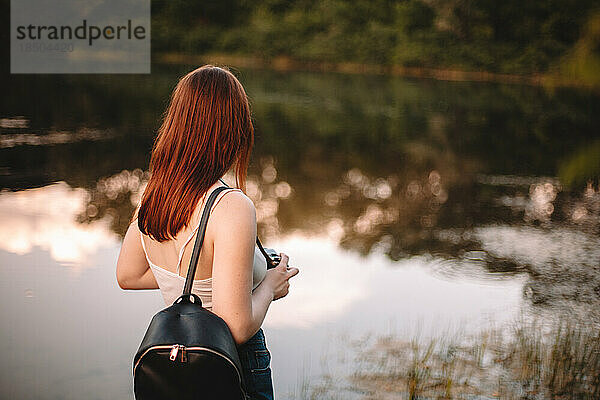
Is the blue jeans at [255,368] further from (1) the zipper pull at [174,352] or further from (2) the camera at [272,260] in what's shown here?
(1) the zipper pull at [174,352]

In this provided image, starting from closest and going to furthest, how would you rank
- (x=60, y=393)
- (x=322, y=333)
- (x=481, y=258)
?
(x=60, y=393), (x=322, y=333), (x=481, y=258)

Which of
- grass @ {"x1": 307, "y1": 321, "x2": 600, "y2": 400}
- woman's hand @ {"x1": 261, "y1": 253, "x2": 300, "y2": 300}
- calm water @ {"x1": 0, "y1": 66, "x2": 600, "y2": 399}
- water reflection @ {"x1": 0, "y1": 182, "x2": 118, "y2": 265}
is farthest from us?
water reflection @ {"x1": 0, "y1": 182, "x2": 118, "y2": 265}

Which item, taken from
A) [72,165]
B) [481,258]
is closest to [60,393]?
[481,258]

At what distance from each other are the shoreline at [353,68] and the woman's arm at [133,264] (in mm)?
30969

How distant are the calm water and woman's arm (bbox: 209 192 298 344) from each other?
250 centimetres

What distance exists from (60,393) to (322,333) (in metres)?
1.70

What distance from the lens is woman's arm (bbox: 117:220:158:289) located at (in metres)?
1.72

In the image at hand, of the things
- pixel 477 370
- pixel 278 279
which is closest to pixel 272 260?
pixel 278 279

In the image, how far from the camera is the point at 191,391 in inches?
56.5

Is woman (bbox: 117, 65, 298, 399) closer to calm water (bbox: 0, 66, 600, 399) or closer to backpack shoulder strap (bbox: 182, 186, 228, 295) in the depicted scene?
backpack shoulder strap (bbox: 182, 186, 228, 295)

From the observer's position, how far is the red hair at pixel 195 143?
156 centimetres

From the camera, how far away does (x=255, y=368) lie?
1.70m

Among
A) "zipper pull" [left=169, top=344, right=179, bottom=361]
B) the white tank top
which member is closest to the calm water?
the white tank top

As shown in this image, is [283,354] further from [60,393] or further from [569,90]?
[569,90]
